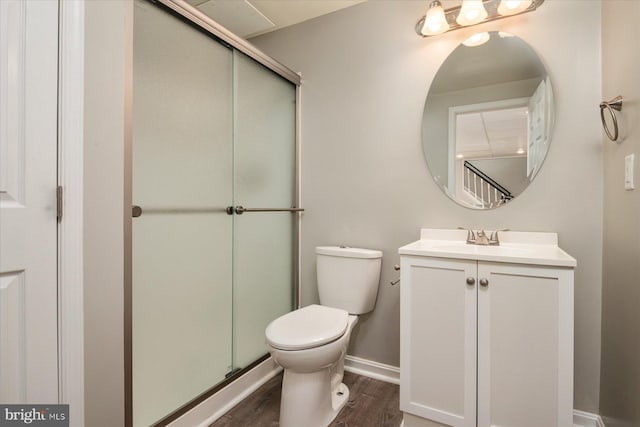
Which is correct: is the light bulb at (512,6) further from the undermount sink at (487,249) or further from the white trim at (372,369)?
the white trim at (372,369)

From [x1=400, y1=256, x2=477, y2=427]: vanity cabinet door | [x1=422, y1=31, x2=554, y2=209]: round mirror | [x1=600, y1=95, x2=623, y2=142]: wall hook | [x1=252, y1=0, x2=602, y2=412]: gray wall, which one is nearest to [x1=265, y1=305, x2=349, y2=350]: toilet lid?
[x1=400, y1=256, x2=477, y2=427]: vanity cabinet door

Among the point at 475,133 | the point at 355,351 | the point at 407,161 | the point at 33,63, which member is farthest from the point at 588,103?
the point at 33,63

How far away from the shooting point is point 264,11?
2.00 meters

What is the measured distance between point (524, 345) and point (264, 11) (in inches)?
91.0

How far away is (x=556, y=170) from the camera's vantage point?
1.48m

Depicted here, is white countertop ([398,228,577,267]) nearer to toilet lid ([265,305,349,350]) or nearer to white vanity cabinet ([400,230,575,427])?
white vanity cabinet ([400,230,575,427])

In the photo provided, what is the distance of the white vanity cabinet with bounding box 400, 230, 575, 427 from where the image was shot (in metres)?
1.14

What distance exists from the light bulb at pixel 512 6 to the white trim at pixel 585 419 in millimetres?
1926

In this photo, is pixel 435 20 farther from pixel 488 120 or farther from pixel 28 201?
pixel 28 201

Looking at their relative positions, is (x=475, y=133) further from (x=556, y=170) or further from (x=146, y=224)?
(x=146, y=224)

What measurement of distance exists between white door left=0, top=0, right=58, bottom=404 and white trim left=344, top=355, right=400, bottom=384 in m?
1.49

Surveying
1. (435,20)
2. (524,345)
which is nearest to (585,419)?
(524,345)

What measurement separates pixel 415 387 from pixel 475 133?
1313 millimetres

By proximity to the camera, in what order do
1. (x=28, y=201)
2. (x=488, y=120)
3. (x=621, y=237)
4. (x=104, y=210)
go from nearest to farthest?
(x=28, y=201)
(x=104, y=210)
(x=621, y=237)
(x=488, y=120)
